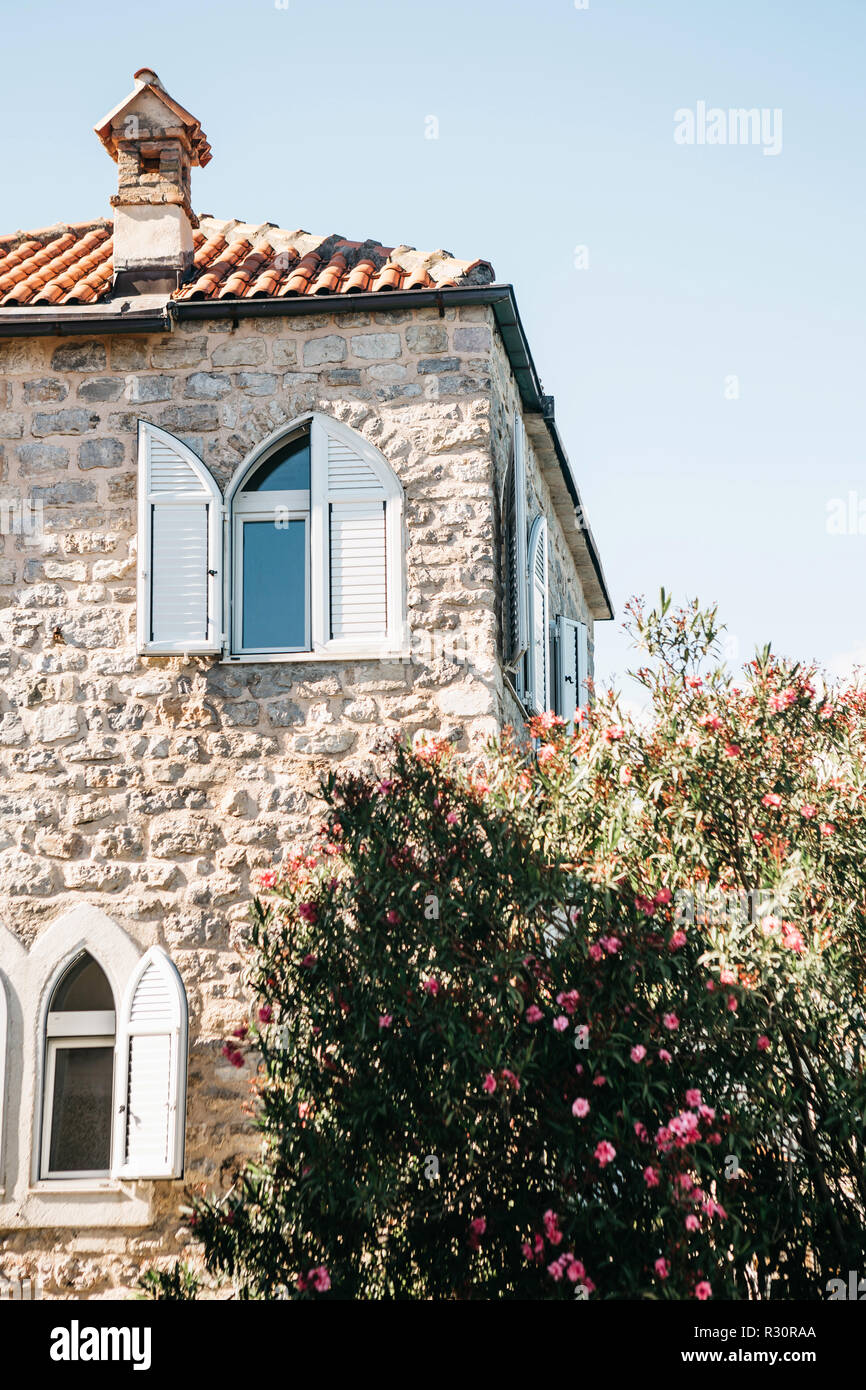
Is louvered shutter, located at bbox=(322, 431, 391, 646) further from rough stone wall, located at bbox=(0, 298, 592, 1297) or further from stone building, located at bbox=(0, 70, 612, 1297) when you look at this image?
rough stone wall, located at bbox=(0, 298, 592, 1297)

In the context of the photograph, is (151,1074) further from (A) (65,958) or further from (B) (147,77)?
(B) (147,77)

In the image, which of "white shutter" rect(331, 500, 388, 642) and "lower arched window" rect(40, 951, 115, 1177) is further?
"white shutter" rect(331, 500, 388, 642)

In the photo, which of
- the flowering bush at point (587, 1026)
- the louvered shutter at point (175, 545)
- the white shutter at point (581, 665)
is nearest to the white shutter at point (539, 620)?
the white shutter at point (581, 665)

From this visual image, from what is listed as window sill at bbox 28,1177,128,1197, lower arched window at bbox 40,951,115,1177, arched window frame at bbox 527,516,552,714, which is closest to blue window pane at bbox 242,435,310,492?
arched window frame at bbox 527,516,552,714

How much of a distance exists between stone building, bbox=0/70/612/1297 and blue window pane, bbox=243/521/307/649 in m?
0.02

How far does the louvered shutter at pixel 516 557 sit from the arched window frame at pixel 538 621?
48cm

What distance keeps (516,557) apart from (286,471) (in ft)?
5.30

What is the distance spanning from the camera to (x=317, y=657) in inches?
321

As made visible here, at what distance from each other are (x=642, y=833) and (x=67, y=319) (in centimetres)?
508

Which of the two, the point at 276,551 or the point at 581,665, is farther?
the point at 581,665

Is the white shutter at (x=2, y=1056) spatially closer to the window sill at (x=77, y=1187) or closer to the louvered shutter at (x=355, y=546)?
the window sill at (x=77, y=1187)

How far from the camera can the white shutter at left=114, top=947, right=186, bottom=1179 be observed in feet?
25.0

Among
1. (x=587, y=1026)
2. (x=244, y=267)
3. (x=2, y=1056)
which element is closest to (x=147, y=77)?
(x=244, y=267)

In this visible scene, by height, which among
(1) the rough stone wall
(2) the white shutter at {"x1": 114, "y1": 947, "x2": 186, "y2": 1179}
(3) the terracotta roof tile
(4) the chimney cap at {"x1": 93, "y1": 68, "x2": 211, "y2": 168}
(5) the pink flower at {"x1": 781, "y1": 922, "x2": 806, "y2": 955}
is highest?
(4) the chimney cap at {"x1": 93, "y1": 68, "x2": 211, "y2": 168}
